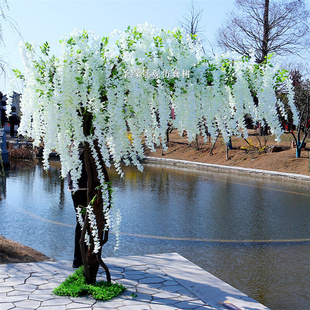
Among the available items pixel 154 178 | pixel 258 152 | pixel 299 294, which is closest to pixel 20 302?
pixel 299 294

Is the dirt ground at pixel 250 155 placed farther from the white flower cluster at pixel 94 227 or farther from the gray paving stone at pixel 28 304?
the gray paving stone at pixel 28 304

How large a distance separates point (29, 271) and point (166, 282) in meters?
1.95

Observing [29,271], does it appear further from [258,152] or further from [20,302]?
[258,152]

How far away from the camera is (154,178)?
20.2 meters

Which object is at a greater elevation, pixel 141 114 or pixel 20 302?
pixel 141 114

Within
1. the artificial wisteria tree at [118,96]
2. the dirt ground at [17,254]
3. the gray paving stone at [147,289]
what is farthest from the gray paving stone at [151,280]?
the dirt ground at [17,254]

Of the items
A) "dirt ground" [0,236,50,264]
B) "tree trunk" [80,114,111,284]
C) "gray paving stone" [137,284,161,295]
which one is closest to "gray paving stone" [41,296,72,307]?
"tree trunk" [80,114,111,284]

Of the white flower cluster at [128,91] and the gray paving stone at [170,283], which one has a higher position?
the white flower cluster at [128,91]

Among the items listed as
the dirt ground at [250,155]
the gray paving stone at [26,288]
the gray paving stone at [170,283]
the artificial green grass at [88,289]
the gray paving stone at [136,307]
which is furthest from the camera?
the dirt ground at [250,155]

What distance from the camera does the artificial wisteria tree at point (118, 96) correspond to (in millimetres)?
4590

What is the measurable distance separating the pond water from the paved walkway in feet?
2.13

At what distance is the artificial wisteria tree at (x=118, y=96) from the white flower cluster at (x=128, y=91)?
11 millimetres

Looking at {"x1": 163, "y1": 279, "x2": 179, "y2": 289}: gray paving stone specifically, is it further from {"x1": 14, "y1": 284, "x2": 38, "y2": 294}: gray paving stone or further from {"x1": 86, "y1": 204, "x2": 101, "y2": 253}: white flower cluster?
{"x1": 14, "y1": 284, "x2": 38, "y2": 294}: gray paving stone

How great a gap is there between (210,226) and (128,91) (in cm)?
572
